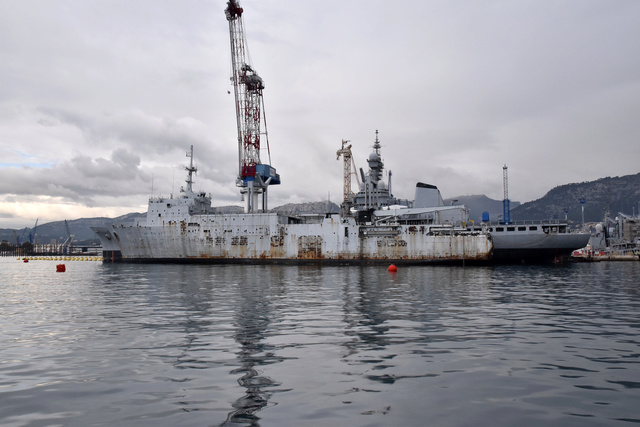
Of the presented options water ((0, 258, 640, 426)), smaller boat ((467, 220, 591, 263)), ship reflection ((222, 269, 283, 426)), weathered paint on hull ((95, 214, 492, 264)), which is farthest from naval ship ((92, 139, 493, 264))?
ship reflection ((222, 269, 283, 426))

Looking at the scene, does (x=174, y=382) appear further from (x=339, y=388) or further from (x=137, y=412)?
(x=339, y=388)

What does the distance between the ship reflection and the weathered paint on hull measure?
3275 cm

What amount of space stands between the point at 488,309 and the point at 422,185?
141ft

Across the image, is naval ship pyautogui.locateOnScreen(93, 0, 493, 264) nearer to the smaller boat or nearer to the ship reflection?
the smaller boat

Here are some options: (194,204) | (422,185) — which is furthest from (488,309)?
(194,204)

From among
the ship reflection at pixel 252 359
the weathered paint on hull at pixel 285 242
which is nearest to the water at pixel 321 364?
the ship reflection at pixel 252 359

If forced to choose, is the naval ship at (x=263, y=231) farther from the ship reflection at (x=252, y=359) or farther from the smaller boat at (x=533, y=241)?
the ship reflection at (x=252, y=359)

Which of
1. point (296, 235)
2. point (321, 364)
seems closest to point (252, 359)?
point (321, 364)

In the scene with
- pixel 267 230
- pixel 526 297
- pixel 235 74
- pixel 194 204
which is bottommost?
pixel 526 297

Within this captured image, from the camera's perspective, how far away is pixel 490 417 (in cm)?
587

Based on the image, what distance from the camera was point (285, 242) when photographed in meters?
51.4

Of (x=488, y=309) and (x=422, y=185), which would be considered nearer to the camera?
(x=488, y=309)

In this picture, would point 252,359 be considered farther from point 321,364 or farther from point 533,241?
point 533,241

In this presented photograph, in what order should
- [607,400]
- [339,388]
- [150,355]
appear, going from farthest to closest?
[150,355] → [339,388] → [607,400]
